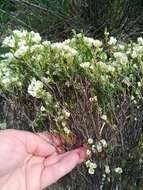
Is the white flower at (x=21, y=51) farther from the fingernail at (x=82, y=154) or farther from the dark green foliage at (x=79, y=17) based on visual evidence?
the dark green foliage at (x=79, y=17)

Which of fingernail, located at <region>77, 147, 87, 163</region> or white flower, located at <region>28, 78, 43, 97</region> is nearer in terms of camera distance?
white flower, located at <region>28, 78, 43, 97</region>

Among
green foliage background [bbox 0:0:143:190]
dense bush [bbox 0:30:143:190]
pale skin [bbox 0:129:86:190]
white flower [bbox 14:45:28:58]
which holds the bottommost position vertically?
pale skin [bbox 0:129:86:190]

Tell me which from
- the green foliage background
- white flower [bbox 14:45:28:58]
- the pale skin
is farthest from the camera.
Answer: the green foliage background

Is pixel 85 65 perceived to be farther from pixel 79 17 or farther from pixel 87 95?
pixel 79 17

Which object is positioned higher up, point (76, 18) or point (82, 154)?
point (76, 18)

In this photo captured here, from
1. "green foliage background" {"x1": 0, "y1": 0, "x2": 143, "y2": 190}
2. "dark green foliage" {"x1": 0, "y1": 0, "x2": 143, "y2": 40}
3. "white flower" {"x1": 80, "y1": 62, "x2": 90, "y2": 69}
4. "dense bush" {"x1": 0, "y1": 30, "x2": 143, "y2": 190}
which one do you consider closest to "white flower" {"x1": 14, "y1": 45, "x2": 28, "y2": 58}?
"dense bush" {"x1": 0, "y1": 30, "x2": 143, "y2": 190}

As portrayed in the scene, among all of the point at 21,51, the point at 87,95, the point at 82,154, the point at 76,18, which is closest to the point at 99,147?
the point at 82,154

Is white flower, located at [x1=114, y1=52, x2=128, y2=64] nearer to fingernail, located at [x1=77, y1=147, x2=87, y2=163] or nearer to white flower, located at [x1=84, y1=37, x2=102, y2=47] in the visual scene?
white flower, located at [x1=84, y1=37, x2=102, y2=47]
